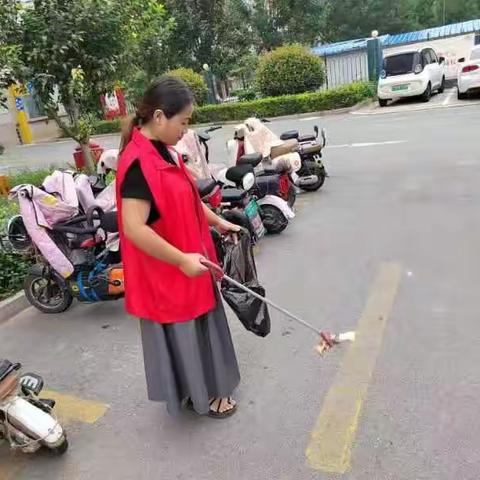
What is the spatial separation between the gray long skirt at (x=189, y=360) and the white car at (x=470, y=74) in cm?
1294

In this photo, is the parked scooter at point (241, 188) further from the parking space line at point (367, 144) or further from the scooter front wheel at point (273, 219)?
the parking space line at point (367, 144)

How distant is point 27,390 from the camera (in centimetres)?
261

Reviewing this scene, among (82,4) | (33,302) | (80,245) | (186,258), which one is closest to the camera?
(186,258)

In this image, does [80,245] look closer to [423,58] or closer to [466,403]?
[466,403]

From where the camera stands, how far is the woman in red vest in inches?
82.7

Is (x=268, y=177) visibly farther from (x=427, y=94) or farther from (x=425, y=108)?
(x=427, y=94)

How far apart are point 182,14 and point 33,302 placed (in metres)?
17.0

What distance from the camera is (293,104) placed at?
15.9 m

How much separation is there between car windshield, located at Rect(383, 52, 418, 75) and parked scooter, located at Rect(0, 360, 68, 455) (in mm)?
14830

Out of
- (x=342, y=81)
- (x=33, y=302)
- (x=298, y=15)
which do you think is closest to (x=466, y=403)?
(x=33, y=302)

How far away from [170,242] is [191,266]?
0.21 m

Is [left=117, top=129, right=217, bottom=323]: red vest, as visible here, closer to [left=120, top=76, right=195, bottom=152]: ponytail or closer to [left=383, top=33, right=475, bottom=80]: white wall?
[left=120, top=76, right=195, bottom=152]: ponytail

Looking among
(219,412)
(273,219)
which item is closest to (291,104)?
(273,219)

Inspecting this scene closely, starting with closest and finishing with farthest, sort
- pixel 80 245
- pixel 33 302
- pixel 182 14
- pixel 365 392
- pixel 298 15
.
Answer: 1. pixel 365 392
2. pixel 80 245
3. pixel 33 302
4. pixel 182 14
5. pixel 298 15
